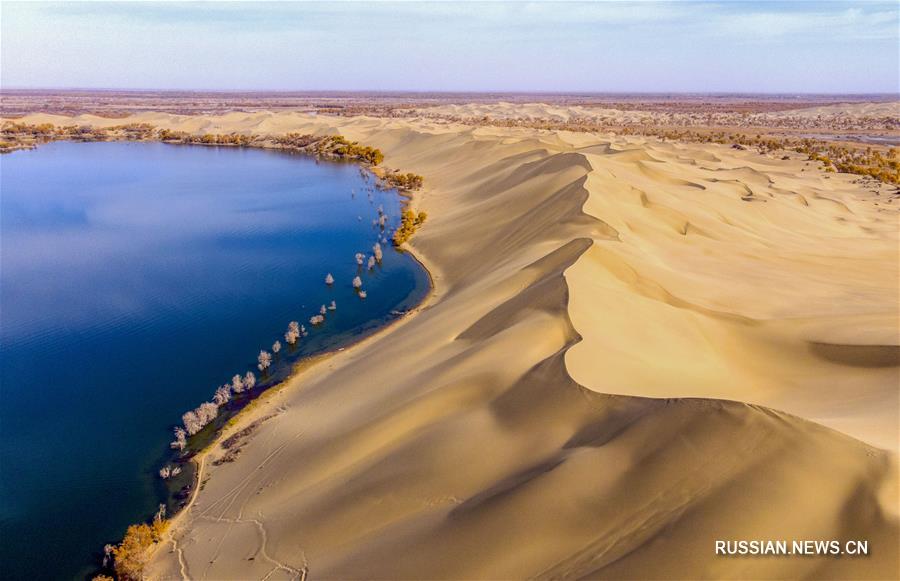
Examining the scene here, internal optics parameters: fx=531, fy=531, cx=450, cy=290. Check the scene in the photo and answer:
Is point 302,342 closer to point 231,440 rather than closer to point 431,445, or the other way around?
point 231,440

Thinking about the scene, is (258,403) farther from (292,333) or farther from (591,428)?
(591,428)

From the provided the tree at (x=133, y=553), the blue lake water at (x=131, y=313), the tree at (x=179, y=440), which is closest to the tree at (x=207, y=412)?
the tree at (x=179, y=440)

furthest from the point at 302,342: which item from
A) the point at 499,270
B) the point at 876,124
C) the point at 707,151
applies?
the point at 876,124

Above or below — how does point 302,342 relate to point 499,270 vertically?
below

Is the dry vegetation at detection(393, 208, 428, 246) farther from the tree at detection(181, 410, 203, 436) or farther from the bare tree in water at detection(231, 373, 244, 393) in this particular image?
the tree at detection(181, 410, 203, 436)

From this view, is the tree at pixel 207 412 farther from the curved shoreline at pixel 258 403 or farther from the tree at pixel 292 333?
the tree at pixel 292 333
